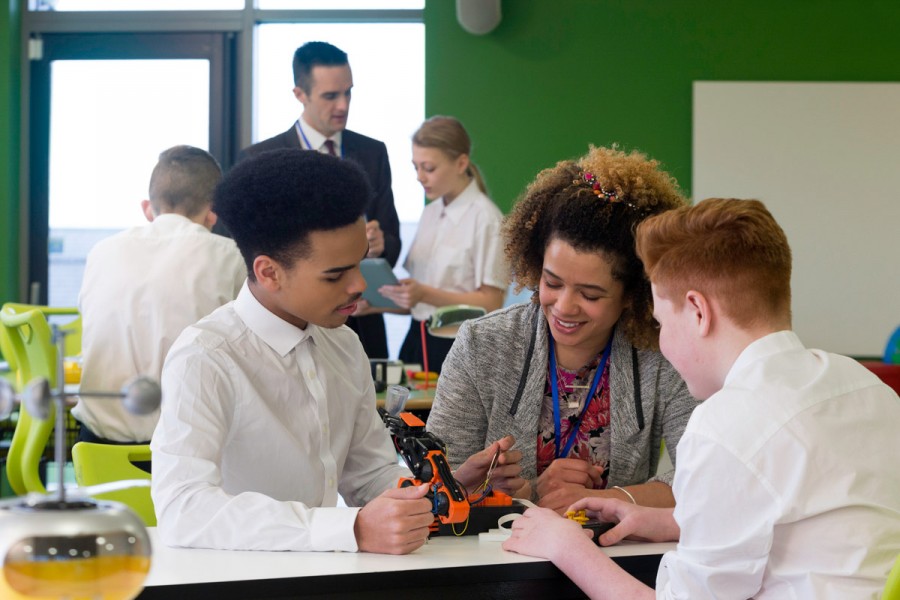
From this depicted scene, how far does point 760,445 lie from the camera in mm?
1275

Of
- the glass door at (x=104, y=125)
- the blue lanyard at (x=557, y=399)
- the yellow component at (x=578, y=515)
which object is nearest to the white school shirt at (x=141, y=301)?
the blue lanyard at (x=557, y=399)

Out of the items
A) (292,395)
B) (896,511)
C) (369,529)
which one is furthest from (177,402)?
(896,511)

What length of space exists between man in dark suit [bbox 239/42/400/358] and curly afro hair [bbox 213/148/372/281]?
237cm

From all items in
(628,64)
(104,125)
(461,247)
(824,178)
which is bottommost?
(461,247)

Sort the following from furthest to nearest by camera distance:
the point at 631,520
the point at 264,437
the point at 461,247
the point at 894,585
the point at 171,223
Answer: the point at 461,247 < the point at 171,223 < the point at 264,437 < the point at 631,520 < the point at 894,585

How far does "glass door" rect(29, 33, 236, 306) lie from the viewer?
6.82 meters

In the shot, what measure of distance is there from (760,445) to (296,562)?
651mm

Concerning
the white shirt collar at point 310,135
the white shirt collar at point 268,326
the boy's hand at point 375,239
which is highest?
the white shirt collar at point 310,135

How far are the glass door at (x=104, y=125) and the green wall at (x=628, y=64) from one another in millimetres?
219

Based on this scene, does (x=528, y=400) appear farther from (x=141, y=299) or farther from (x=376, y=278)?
(x=376, y=278)

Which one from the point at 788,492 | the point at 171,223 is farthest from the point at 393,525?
the point at 171,223

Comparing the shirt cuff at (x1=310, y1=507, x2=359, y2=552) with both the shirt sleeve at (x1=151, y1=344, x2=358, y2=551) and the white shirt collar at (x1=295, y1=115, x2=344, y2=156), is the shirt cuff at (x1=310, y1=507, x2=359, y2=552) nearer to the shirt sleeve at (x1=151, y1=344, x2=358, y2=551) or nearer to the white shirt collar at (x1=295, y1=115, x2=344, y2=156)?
the shirt sleeve at (x1=151, y1=344, x2=358, y2=551)

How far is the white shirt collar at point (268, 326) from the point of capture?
187cm

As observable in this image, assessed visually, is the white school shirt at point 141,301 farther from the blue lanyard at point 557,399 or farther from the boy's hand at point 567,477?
the boy's hand at point 567,477
